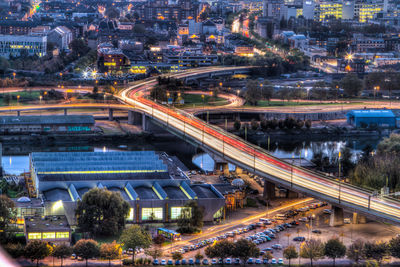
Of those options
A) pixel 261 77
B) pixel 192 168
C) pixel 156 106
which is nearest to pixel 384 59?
pixel 261 77

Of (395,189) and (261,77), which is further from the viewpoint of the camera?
(261,77)

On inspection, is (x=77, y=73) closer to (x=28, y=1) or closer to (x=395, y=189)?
(x=395, y=189)

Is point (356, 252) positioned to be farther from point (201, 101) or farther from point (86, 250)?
point (201, 101)

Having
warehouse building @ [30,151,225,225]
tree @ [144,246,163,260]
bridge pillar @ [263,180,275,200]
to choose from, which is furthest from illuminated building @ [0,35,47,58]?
tree @ [144,246,163,260]

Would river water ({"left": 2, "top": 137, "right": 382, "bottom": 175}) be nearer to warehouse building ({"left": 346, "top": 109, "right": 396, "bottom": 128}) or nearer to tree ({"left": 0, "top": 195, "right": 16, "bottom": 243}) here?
warehouse building ({"left": 346, "top": 109, "right": 396, "bottom": 128})

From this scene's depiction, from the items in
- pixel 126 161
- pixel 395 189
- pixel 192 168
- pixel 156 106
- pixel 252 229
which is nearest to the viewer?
pixel 252 229

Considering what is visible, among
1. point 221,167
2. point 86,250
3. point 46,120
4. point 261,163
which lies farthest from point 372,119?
point 86,250
